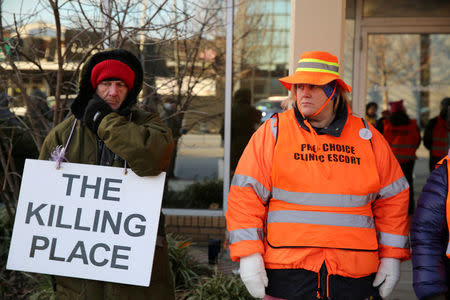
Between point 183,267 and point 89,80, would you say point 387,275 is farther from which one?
point 183,267

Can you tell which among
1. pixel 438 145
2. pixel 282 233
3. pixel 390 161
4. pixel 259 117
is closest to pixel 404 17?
pixel 438 145

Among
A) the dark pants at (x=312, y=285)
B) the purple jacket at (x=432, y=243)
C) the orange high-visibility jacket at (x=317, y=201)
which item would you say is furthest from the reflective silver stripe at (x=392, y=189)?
the dark pants at (x=312, y=285)

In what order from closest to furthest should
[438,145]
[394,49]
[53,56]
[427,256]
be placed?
[427,256] → [53,56] → [438,145] → [394,49]

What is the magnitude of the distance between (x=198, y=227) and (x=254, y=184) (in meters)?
3.74

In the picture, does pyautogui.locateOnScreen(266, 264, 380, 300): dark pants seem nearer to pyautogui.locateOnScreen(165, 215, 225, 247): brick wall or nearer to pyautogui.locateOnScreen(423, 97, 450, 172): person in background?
pyautogui.locateOnScreen(165, 215, 225, 247): brick wall

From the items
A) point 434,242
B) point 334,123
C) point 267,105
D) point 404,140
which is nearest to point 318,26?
point 334,123

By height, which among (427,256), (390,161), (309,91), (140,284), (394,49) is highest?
(394,49)

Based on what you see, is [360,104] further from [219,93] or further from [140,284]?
[140,284]

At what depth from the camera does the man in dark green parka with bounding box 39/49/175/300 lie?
2.41 meters

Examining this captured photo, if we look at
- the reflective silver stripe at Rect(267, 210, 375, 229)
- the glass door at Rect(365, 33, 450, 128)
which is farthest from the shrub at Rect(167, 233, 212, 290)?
the glass door at Rect(365, 33, 450, 128)

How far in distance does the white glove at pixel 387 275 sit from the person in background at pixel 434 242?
0.30 ft

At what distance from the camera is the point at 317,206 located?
2.37m

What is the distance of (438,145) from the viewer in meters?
7.51

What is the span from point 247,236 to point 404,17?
17.9 feet
